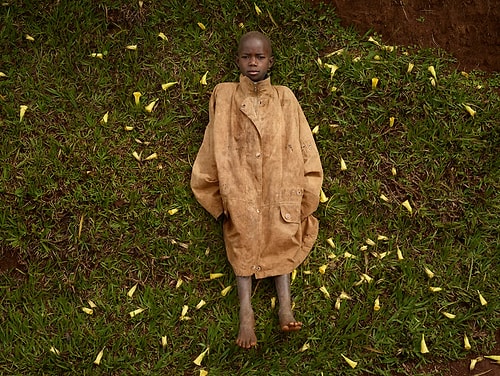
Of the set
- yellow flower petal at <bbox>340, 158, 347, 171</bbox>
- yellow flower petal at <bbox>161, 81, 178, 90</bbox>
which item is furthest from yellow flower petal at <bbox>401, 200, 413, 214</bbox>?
yellow flower petal at <bbox>161, 81, 178, 90</bbox>

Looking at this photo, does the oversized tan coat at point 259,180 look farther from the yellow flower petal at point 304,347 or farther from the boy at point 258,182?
the yellow flower petal at point 304,347

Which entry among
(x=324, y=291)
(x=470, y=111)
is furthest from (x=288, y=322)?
(x=470, y=111)

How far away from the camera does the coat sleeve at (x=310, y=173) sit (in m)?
4.18

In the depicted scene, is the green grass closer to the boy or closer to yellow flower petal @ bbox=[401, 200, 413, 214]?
yellow flower petal @ bbox=[401, 200, 413, 214]

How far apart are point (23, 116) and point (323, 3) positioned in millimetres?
2467

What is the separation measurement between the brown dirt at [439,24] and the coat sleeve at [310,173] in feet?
3.68

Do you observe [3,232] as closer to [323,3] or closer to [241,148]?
[241,148]

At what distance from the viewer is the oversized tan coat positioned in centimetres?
410

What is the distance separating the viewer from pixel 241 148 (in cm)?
415

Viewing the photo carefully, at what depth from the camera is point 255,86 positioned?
13.7ft

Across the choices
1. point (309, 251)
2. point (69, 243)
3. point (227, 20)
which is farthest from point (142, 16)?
point (309, 251)

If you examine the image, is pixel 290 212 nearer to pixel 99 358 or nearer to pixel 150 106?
pixel 150 106

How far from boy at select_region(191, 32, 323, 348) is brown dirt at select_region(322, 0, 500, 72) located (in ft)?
3.45

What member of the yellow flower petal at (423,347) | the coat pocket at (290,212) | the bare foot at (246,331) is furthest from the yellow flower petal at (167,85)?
the yellow flower petal at (423,347)
